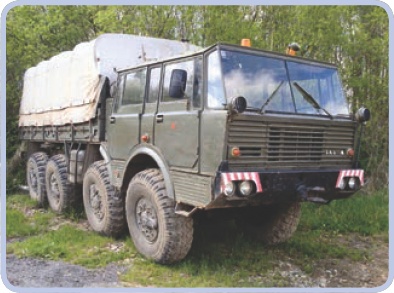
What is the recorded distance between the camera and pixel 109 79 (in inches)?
279

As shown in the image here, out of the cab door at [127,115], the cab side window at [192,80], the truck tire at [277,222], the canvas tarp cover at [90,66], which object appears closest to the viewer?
the cab side window at [192,80]

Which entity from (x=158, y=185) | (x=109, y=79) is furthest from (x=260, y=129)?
(x=109, y=79)

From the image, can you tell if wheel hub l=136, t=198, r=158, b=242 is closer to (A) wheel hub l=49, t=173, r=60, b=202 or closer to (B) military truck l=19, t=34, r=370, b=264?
(B) military truck l=19, t=34, r=370, b=264

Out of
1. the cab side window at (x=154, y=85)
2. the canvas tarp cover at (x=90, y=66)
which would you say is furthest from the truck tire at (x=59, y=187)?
the cab side window at (x=154, y=85)

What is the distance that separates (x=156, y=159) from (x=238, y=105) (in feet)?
4.82

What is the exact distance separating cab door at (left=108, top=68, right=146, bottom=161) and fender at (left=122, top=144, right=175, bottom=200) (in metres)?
0.13

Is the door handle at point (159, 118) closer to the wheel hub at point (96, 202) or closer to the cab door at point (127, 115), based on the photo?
the cab door at point (127, 115)

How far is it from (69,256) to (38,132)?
14.3 ft

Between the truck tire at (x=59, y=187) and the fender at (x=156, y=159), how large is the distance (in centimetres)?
254

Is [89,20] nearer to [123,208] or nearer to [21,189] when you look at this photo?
[21,189]

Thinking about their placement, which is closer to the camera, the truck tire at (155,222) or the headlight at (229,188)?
the headlight at (229,188)

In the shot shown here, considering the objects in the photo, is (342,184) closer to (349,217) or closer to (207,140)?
(207,140)

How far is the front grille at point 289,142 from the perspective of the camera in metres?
4.57

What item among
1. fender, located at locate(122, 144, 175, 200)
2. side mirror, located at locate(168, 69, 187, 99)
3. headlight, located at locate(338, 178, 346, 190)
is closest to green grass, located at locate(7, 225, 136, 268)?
fender, located at locate(122, 144, 175, 200)
